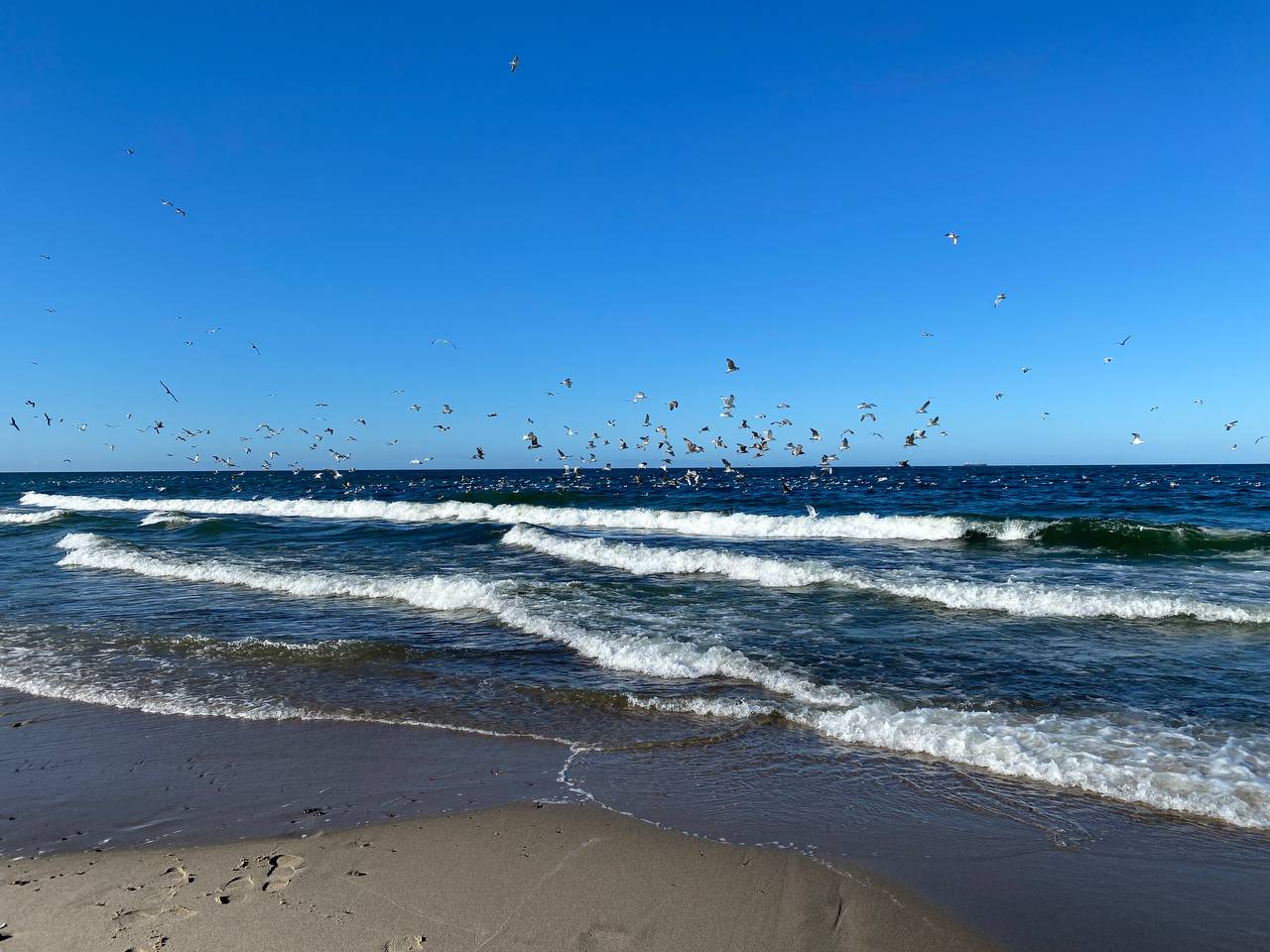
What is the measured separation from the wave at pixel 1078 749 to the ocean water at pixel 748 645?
25 millimetres

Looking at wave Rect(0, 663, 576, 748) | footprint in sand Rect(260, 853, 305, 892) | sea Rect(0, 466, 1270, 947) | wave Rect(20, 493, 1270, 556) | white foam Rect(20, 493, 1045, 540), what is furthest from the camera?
white foam Rect(20, 493, 1045, 540)

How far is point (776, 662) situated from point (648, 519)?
21466 mm

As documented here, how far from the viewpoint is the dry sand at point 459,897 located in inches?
Answer: 150

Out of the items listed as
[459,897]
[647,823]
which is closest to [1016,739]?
[647,823]

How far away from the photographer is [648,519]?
30578 mm

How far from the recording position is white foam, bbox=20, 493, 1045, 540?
24781 mm

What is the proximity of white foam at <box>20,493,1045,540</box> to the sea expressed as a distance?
9.71ft

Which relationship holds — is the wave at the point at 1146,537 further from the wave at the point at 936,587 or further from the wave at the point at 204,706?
the wave at the point at 204,706

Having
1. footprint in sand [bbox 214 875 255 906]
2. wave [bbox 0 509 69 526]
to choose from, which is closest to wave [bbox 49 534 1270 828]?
footprint in sand [bbox 214 875 255 906]

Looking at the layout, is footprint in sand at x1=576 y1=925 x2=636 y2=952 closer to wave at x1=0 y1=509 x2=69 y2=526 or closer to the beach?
the beach

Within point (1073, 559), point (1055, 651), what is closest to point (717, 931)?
point (1055, 651)

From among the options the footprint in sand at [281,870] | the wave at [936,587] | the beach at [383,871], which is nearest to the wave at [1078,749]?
the beach at [383,871]

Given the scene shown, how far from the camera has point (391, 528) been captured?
2912 centimetres

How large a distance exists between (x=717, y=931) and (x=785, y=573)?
39.3 ft
